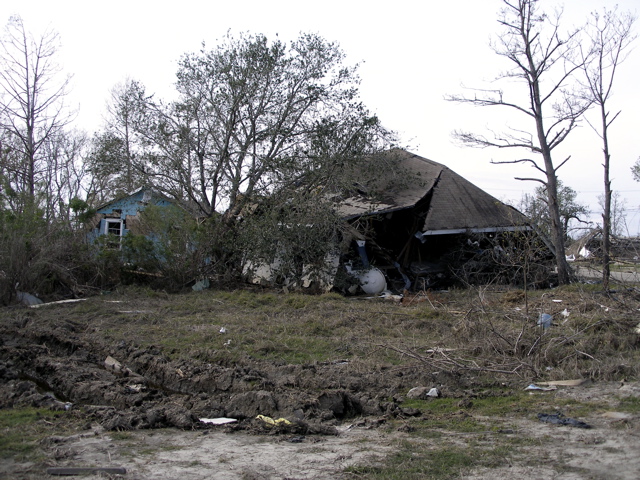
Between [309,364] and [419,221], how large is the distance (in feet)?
40.4

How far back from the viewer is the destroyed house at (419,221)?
1811 centimetres

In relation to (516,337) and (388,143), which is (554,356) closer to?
(516,337)

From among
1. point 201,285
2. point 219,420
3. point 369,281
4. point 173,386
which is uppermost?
point 369,281

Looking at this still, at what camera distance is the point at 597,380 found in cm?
668

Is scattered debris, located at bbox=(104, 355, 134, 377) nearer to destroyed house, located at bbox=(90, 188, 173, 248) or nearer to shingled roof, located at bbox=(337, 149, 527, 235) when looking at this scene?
shingled roof, located at bbox=(337, 149, 527, 235)

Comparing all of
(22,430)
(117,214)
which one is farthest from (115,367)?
(117,214)

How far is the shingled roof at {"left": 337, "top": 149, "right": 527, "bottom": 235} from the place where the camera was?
18.2 m

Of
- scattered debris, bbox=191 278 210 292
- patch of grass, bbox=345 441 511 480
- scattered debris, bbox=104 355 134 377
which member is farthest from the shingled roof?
patch of grass, bbox=345 441 511 480

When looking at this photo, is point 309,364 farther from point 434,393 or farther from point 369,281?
point 369,281

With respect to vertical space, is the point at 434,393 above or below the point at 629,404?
below

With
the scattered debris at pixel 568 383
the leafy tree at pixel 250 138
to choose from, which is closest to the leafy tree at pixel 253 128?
the leafy tree at pixel 250 138

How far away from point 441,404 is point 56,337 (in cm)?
722

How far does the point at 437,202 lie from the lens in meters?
19.4

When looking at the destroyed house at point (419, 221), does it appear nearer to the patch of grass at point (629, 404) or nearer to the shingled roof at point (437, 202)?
the shingled roof at point (437, 202)
